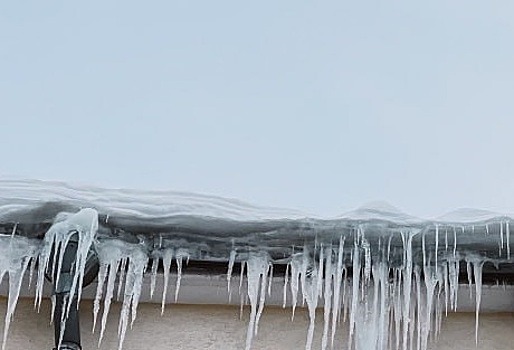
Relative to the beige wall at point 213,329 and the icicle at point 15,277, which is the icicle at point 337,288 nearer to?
the beige wall at point 213,329

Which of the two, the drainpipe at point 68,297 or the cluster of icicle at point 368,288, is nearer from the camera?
the drainpipe at point 68,297

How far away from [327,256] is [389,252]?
0.20m

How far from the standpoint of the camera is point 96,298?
3148 millimetres

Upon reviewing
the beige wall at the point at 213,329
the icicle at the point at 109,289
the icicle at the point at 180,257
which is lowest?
the beige wall at the point at 213,329

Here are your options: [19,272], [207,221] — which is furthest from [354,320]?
[19,272]

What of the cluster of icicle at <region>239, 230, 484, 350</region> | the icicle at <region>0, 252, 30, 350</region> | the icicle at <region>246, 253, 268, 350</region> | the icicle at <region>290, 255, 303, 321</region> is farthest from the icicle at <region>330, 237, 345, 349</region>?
the icicle at <region>0, 252, 30, 350</region>

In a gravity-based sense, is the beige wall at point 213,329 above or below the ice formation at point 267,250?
below

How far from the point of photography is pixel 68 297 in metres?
3.05

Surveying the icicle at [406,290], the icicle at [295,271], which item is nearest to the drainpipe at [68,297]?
the icicle at [295,271]

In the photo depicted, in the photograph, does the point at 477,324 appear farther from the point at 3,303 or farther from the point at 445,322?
the point at 3,303

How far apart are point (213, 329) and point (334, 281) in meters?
0.45

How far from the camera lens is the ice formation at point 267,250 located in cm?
306

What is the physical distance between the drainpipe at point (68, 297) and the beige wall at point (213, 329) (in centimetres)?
14

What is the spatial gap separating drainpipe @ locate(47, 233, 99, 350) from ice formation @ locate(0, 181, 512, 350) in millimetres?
20
